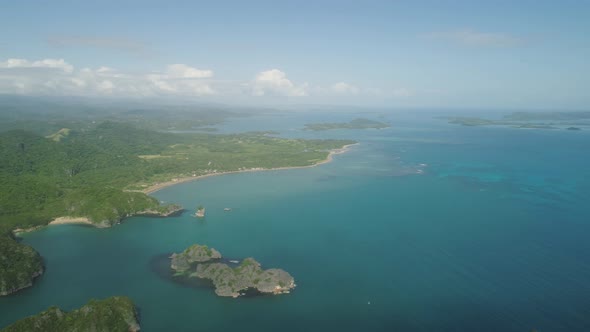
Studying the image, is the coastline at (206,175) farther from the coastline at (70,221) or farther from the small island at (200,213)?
the small island at (200,213)

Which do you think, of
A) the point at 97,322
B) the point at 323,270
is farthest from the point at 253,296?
the point at 97,322

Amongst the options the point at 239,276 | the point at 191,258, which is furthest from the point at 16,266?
the point at 239,276

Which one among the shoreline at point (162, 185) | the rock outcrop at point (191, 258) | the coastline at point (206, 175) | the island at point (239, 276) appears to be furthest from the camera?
the coastline at point (206, 175)

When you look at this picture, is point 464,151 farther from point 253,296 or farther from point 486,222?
point 253,296

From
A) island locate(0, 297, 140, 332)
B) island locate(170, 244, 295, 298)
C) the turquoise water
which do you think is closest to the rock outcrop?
island locate(170, 244, 295, 298)

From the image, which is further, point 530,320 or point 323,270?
point 323,270

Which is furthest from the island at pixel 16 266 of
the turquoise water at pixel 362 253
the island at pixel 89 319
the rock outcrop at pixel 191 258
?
the rock outcrop at pixel 191 258

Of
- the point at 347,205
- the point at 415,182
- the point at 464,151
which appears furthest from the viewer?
the point at 464,151

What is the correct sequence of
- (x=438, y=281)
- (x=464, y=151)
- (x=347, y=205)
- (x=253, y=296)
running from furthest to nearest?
1. (x=464, y=151)
2. (x=347, y=205)
3. (x=438, y=281)
4. (x=253, y=296)
